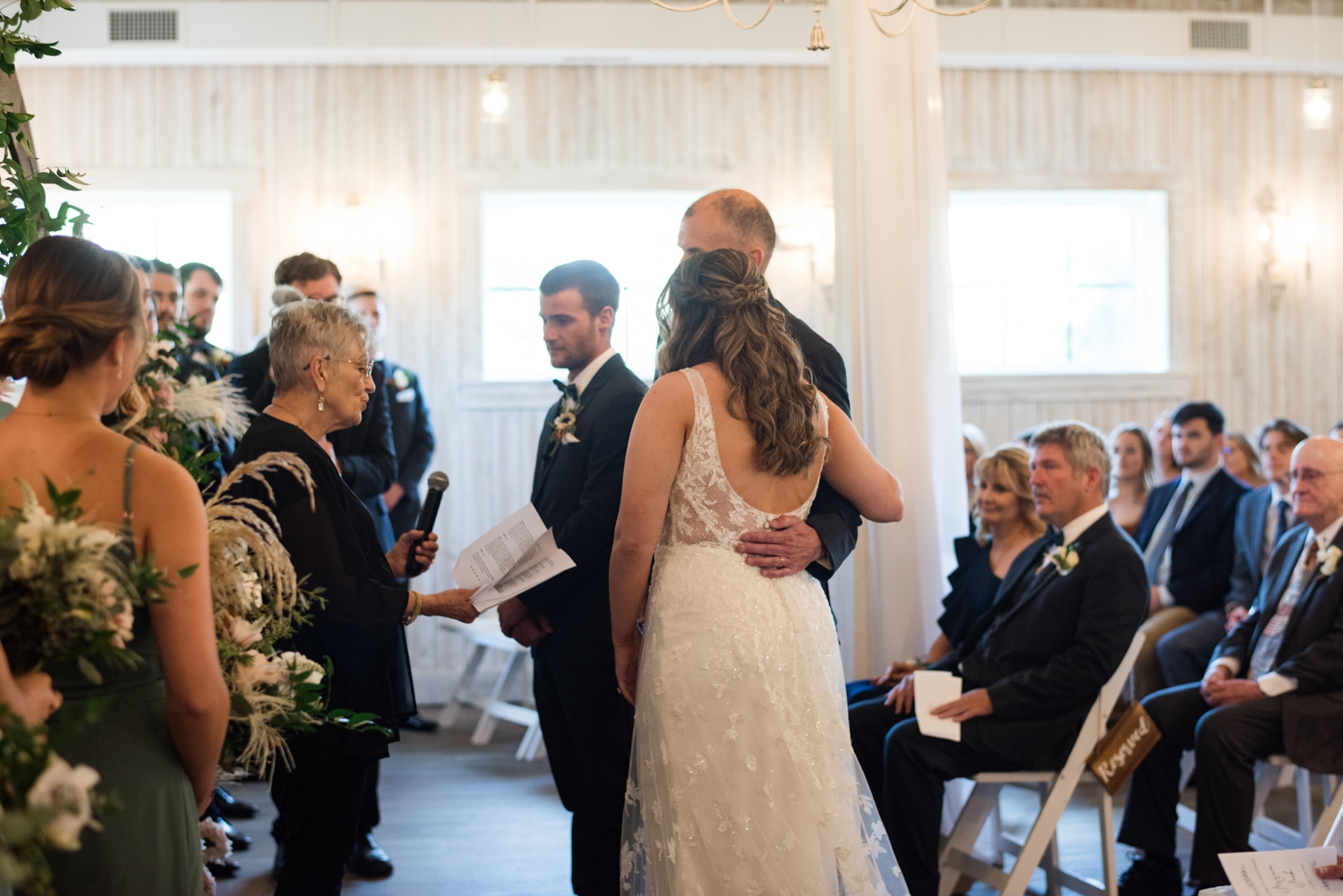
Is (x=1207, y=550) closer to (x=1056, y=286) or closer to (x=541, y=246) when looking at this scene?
(x=1056, y=286)

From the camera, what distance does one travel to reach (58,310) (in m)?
1.56

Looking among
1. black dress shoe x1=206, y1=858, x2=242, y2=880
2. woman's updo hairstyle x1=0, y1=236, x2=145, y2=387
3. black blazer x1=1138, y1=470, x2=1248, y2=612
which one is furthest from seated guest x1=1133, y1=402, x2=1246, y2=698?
woman's updo hairstyle x1=0, y1=236, x2=145, y2=387

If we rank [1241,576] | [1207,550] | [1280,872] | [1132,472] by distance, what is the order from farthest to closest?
[1132,472]
[1207,550]
[1241,576]
[1280,872]

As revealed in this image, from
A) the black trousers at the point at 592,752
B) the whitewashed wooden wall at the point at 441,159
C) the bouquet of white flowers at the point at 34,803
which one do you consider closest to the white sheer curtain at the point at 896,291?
the black trousers at the point at 592,752

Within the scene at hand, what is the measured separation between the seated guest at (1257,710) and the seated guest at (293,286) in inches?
122

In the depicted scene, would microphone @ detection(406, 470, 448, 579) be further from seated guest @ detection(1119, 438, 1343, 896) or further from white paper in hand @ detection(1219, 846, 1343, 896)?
seated guest @ detection(1119, 438, 1343, 896)

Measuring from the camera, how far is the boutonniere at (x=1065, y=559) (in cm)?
335

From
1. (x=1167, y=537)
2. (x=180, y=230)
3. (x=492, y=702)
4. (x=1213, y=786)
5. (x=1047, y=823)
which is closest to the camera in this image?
(x=1047, y=823)

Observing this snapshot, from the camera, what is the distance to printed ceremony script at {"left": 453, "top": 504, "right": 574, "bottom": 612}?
2727mm

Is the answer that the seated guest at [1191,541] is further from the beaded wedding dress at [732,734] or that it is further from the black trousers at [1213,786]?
the beaded wedding dress at [732,734]

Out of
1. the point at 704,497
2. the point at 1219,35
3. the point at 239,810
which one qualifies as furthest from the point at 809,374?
the point at 1219,35

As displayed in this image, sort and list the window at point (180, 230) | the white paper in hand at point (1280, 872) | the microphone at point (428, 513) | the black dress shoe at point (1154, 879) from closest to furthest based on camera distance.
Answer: the white paper in hand at point (1280, 872) → the microphone at point (428, 513) → the black dress shoe at point (1154, 879) → the window at point (180, 230)

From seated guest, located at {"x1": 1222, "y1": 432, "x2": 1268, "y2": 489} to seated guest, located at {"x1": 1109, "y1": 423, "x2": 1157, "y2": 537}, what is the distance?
1.22 feet

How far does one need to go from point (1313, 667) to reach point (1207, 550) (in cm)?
192
